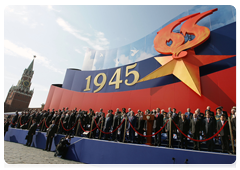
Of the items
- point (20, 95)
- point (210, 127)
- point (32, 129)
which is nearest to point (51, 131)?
point (32, 129)

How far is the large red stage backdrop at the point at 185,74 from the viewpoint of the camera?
8.44 metres

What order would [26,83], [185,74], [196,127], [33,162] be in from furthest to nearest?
[26,83] → [185,74] → [196,127] → [33,162]

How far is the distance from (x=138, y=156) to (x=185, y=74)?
21.5 feet

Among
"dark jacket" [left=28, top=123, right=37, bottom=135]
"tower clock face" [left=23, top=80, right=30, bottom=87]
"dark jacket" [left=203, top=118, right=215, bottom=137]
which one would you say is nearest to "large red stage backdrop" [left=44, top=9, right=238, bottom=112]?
"dark jacket" [left=203, top=118, right=215, bottom=137]

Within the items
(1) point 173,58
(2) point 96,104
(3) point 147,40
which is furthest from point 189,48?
(2) point 96,104

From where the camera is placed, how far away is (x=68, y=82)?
1877 cm

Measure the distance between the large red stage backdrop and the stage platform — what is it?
453 centimetres

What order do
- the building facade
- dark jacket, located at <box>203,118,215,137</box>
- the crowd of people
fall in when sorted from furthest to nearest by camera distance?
the building facade < dark jacket, located at <box>203,118,215,137</box> < the crowd of people

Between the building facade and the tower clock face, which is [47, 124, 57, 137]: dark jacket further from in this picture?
the tower clock face

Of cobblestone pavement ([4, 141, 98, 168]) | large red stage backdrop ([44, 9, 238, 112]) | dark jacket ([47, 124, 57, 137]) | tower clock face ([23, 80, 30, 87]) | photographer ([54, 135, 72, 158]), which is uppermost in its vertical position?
tower clock face ([23, 80, 30, 87])

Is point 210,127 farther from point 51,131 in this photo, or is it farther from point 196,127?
point 51,131

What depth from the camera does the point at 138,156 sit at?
225 inches

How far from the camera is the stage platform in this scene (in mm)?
4520

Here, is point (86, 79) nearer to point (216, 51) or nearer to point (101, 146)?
point (101, 146)
